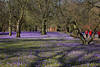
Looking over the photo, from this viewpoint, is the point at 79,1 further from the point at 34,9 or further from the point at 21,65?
the point at 34,9

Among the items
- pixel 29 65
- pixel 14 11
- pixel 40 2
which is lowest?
pixel 29 65

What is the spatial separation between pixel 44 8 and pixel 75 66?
41.6 metres

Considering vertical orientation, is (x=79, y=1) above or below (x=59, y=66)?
above

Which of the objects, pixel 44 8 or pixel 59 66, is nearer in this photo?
pixel 59 66

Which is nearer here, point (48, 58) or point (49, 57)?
point (48, 58)

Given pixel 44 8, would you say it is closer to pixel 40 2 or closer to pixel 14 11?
pixel 40 2

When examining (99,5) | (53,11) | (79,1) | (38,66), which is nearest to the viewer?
(38,66)

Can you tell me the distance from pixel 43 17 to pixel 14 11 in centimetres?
1372

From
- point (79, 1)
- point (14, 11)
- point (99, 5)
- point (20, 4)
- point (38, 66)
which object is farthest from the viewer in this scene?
point (14, 11)

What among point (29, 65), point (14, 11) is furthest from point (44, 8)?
point (29, 65)

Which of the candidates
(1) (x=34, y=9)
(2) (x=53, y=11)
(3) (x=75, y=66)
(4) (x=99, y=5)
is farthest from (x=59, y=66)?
(1) (x=34, y=9)

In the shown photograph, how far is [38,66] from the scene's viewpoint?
7078mm

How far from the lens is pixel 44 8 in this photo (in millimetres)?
47656

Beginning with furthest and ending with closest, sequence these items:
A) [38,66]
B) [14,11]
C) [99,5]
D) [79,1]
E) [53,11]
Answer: [53,11] < [14,11] < [99,5] < [79,1] < [38,66]
